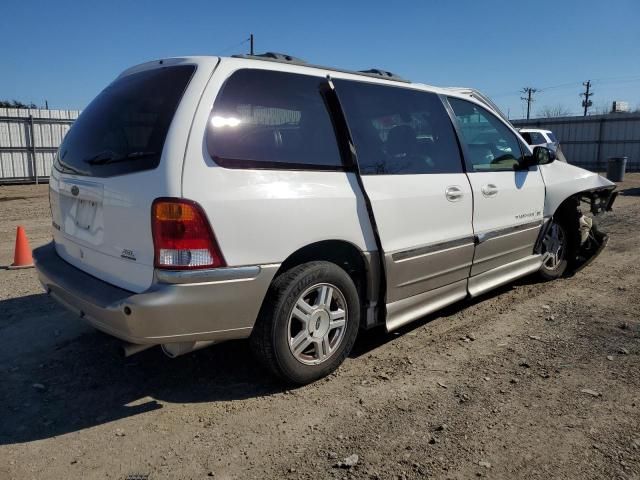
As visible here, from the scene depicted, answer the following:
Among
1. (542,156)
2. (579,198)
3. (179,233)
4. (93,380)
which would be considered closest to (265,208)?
(179,233)

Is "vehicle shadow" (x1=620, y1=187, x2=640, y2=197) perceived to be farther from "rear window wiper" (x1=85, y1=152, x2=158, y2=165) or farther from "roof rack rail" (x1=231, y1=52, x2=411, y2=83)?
"rear window wiper" (x1=85, y1=152, x2=158, y2=165)

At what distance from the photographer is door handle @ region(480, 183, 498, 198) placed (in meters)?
4.34

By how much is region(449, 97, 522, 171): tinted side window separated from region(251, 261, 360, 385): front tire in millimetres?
1730

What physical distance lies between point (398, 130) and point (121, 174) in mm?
2007

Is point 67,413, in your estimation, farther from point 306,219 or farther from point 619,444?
point 619,444

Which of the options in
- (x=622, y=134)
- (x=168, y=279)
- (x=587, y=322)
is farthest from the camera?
(x=622, y=134)

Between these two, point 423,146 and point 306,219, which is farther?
point 423,146

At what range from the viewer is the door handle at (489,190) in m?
4.34

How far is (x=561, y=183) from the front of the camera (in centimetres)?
529

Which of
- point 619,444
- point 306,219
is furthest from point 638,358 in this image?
point 306,219

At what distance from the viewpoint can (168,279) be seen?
8.81 ft

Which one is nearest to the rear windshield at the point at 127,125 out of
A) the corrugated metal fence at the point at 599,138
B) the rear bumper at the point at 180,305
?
the rear bumper at the point at 180,305

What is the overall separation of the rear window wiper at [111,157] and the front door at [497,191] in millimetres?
2582

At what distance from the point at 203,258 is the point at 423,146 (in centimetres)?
205
